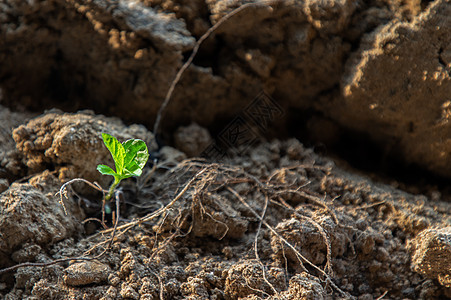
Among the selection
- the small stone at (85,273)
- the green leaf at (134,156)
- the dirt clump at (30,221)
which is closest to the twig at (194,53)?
the green leaf at (134,156)

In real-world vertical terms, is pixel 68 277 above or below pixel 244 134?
below

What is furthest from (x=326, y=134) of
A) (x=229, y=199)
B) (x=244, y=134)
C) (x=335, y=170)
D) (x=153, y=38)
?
(x=153, y=38)

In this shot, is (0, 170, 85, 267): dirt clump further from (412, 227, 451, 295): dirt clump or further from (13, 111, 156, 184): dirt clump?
(412, 227, 451, 295): dirt clump

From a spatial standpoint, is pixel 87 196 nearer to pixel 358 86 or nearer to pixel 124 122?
pixel 124 122

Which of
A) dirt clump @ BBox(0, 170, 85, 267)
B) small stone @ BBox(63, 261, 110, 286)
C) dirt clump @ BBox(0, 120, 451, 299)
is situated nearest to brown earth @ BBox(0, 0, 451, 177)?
dirt clump @ BBox(0, 120, 451, 299)

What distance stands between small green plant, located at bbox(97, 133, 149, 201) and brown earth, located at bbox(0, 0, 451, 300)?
0.59 ft

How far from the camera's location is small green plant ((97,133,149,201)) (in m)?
1.38

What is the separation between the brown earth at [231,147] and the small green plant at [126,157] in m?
0.18

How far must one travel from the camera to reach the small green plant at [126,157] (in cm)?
138

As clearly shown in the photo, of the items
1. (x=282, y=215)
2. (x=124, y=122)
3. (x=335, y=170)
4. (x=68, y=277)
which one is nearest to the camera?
(x=68, y=277)

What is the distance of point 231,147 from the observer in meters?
1.93

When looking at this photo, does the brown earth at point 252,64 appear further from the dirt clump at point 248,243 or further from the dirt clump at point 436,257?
the dirt clump at point 436,257

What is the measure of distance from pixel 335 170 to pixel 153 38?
40.4 inches

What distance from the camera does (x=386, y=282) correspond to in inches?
54.9
